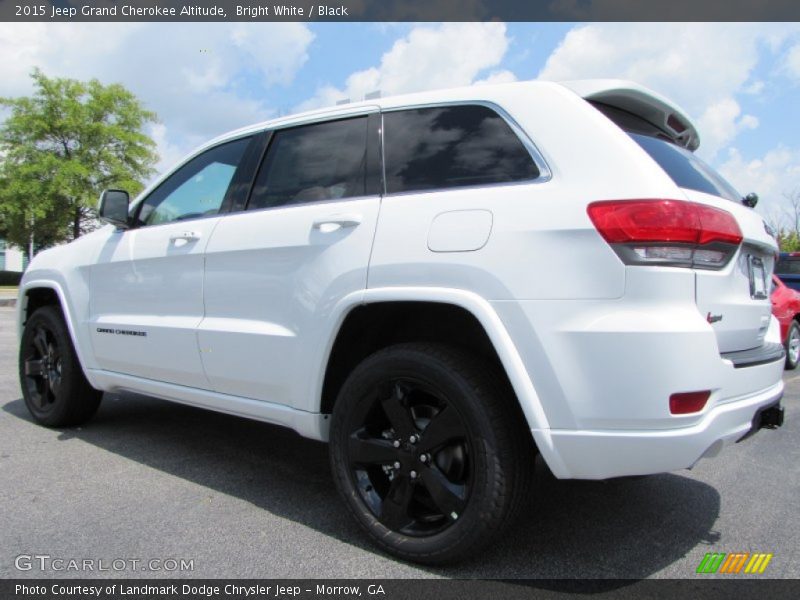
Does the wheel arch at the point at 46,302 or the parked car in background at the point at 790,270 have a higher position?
the wheel arch at the point at 46,302

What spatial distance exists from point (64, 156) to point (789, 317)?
1333 inches

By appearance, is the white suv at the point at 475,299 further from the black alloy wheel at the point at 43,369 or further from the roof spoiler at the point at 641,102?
the black alloy wheel at the point at 43,369

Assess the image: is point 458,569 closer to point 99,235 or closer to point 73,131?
point 99,235

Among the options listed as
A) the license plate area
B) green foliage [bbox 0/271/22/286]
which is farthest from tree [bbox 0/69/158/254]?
the license plate area

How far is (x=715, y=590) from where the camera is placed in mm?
2379

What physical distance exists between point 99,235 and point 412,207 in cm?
265

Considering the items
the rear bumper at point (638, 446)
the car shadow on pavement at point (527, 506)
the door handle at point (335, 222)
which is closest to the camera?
the rear bumper at point (638, 446)

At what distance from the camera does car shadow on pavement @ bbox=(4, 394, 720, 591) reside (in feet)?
8.48

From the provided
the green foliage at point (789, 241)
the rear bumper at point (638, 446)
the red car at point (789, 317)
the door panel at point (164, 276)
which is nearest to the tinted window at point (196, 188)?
the door panel at point (164, 276)

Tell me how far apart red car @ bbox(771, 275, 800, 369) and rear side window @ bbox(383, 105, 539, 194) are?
7.17 metres

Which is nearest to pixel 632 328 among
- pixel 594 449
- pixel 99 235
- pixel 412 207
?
pixel 594 449

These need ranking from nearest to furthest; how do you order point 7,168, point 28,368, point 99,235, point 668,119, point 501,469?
1. point 501,469
2. point 668,119
3. point 99,235
4. point 28,368
5. point 7,168

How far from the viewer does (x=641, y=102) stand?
271cm

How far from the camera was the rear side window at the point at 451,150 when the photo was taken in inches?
97.8
